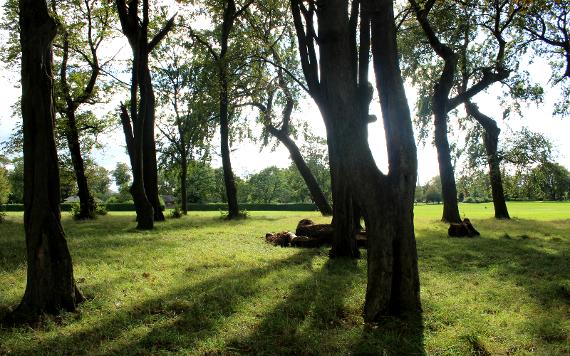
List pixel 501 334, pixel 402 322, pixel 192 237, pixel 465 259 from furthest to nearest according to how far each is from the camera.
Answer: pixel 192 237 < pixel 465 259 < pixel 402 322 < pixel 501 334

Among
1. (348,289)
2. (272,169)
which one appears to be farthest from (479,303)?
(272,169)

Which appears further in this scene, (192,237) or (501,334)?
(192,237)

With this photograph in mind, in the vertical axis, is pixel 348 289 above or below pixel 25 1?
below

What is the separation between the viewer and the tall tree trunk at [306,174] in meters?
26.6

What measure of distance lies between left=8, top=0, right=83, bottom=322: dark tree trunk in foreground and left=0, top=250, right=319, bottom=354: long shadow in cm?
98

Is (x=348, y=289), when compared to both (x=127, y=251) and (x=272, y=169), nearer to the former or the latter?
(x=127, y=251)

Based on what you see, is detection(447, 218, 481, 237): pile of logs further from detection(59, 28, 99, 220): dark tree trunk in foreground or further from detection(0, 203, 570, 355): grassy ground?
detection(59, 28, 99, 220): dark tree trunk in foreground

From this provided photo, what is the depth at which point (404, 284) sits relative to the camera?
590 centimetres

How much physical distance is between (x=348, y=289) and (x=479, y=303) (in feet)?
7.03

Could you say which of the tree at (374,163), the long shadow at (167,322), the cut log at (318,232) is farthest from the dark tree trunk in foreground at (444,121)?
the long shadow at (167,322)

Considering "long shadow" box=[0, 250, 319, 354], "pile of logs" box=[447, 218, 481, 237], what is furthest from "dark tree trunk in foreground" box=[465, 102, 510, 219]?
"long shadow" box=[0, 250, 319, 354]

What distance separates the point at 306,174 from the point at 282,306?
20411mm

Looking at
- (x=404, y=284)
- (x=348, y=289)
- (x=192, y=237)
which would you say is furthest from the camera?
(x=192, y=237)

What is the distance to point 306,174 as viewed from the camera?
87.1 ft
